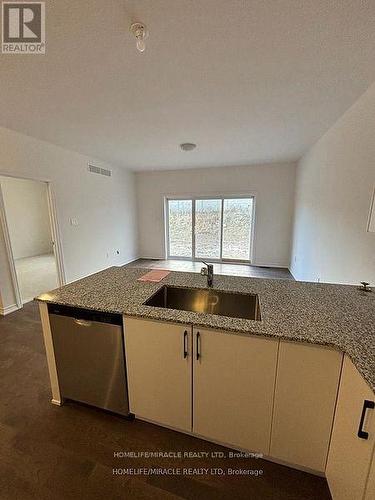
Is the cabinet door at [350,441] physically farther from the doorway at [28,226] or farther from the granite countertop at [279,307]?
the doorway at [28,226]

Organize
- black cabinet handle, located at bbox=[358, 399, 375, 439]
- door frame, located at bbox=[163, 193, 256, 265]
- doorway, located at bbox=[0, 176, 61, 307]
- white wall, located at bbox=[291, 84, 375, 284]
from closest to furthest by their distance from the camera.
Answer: black cabinet handle, located at bbox=[358, 399, 375, 439] → white wall, located at bbox=[291, 84, 375, 284] → door frame, located at bbox=[163, 193, 256, 265] → doorway, located at bbox=[0, 176, 61, 307]

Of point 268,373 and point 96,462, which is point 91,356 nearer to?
point 96,462

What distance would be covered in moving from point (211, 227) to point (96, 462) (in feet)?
16.6

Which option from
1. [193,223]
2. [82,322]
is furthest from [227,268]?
[82,322]

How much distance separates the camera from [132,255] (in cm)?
616

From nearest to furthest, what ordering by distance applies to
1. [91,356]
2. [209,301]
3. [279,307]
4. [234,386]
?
[234,386] → [279,307] → [91,356] → [209,301]

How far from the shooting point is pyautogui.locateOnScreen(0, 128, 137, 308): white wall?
9.83 ft

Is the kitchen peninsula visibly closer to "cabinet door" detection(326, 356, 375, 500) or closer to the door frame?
"cabinet door" detection(326, 356, 375, 500)

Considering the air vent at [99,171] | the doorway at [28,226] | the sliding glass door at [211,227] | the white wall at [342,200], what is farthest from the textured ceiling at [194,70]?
the doorway at [28,226]

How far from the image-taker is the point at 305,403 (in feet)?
3.45

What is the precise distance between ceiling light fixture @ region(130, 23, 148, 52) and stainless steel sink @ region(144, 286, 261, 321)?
1682 mm

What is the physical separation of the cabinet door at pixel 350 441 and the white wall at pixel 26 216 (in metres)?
7.39

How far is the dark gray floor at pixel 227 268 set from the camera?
4785mm

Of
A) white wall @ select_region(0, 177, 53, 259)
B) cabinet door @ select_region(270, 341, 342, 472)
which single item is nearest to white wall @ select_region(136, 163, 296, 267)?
white wall @ select_region(0, 177, 53, 259)
